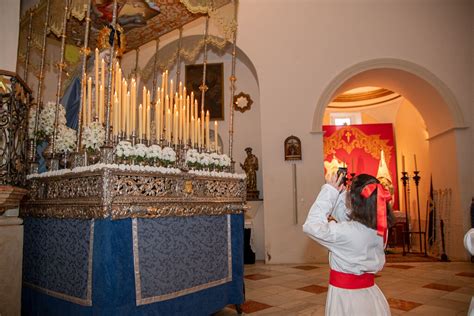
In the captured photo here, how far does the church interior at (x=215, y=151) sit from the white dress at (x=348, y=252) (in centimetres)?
30

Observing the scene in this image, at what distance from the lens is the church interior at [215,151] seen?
115 inches

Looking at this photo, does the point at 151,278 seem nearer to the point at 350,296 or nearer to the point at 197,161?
the point at 197,161

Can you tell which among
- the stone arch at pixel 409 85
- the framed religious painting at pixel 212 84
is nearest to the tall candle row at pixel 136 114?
the stone arch at pixel 409 85

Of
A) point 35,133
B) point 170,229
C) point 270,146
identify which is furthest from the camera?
point 270,146

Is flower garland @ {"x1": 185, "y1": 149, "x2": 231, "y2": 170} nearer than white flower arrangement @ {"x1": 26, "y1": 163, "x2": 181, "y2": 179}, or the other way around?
white flower arrangement @ {"x1": 26, "y1": 163, "x2": 181, "y2": 179}

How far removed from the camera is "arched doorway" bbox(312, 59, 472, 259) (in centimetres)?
708

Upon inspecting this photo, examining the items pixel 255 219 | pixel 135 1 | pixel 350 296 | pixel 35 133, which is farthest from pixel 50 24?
pixel 255 219

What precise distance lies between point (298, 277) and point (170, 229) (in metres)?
3.17

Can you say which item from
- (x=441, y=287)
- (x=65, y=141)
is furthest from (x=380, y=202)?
(x=441, y=287)

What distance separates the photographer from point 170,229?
122 inches

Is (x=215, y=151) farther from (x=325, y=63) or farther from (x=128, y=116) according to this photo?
→ (x=325, y=63)

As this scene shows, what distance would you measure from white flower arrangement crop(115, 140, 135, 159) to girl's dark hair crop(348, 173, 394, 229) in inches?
70.5

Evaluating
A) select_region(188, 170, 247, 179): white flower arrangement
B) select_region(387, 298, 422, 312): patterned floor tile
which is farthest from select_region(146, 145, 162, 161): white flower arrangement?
select_region(387, 298, 422, 312): patterned floor tile

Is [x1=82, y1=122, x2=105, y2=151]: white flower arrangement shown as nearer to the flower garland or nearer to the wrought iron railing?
the wrought iron railing
